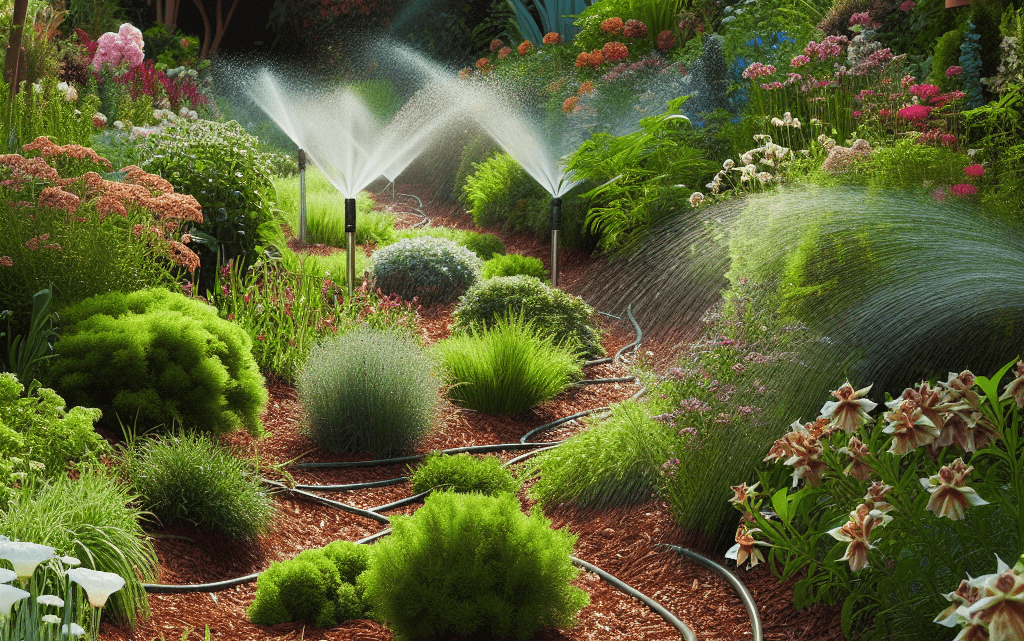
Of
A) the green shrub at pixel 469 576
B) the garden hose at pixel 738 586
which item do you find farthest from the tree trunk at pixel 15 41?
the garden hose at pixel 738 586

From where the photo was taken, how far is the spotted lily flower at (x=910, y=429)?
226cm

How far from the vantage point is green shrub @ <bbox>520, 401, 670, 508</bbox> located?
3994 millimetres

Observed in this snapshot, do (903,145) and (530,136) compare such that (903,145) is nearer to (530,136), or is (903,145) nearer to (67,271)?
(67,271)

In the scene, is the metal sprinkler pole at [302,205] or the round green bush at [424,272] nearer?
the round green bush at [424,272]

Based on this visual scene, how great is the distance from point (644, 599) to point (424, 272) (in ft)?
15.3

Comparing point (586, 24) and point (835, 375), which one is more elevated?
point (586, 24)

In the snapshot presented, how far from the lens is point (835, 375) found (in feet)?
10.9

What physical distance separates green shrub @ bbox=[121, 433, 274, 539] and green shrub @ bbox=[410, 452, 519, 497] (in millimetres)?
786

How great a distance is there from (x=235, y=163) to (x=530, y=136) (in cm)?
379

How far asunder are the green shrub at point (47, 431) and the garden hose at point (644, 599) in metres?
1.75

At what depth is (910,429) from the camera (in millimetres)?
2271

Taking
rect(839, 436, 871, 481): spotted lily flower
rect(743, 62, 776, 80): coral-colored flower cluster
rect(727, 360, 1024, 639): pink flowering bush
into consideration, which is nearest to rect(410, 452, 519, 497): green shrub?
rect(727, 360, 1024, 639): pink flowering bush

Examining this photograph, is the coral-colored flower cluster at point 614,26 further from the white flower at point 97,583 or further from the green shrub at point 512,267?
the white flower at point 97,583

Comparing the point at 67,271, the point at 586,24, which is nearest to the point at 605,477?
the point at 67,271
